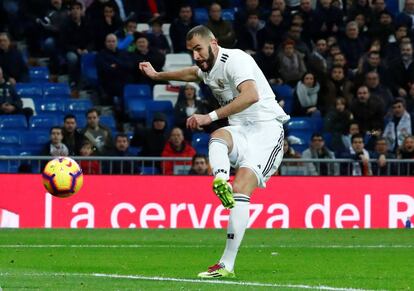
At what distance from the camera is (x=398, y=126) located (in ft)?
74.1

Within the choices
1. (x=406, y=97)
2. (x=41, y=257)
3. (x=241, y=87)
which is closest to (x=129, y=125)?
(x=406, y=97)

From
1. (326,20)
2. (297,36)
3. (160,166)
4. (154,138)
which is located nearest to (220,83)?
(160,166)

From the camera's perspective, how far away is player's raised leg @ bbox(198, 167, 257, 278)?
35.4 feet

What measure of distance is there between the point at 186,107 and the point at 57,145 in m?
3.09

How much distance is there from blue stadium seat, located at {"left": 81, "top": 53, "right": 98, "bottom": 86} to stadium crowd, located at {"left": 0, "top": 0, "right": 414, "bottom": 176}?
97 mm

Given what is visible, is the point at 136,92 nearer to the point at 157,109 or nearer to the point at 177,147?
the point at 157,109

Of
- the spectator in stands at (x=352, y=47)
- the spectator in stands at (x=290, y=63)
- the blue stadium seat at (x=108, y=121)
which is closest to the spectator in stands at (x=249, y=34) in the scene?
the spectator in stands at (x=290, y=63)

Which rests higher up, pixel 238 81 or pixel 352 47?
pixel 352 47

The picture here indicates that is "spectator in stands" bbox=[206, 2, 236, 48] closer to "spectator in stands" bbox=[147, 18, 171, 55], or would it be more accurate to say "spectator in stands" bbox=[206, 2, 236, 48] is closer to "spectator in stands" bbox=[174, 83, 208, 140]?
"spectator in stands" bbox=[147, 18, 171, 55]

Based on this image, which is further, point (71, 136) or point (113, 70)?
point (113, 70)

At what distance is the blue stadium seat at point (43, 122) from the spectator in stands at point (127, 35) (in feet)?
7.44

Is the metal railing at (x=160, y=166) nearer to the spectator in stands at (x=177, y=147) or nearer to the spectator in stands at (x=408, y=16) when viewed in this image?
the spectator in stands at (x=177, y=147)

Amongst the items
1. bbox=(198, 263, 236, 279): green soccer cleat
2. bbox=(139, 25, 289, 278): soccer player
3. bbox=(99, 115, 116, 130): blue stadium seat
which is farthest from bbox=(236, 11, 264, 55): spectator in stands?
bbox=(198, 263, 236, 279): green soccer cleat

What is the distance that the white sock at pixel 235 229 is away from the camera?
1088 cm
